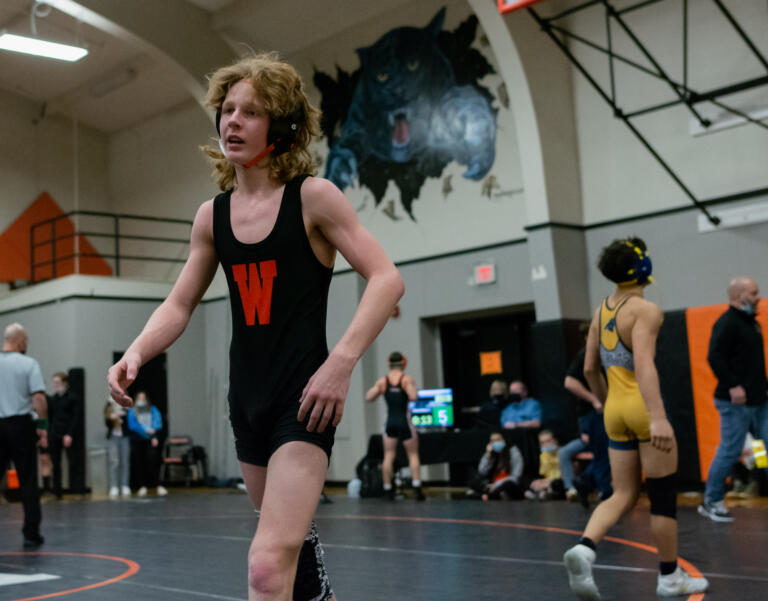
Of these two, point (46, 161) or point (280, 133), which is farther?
point (46, 161)

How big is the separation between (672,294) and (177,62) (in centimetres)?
839

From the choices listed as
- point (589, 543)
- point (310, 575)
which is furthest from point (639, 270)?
point (310, 575)

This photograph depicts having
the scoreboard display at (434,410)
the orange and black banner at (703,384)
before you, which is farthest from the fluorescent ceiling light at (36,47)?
the orange and black banner at (703,384)

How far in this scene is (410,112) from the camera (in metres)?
14.9

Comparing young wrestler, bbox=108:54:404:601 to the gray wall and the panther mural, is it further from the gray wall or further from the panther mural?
the panther mural

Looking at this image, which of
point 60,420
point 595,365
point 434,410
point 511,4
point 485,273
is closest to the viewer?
point 595,365

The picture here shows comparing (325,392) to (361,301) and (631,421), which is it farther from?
(631,421)

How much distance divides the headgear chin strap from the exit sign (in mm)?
9232

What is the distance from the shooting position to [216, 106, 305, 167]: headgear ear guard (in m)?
2.65

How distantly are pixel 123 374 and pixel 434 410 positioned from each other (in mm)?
11255

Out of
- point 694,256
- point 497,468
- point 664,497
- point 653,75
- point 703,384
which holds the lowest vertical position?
point 497,468

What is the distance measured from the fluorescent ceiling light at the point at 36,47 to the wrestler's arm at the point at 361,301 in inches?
406

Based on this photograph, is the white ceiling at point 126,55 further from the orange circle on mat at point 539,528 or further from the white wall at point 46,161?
the orange circle on mat at point 539,528

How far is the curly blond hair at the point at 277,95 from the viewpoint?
263 cm
